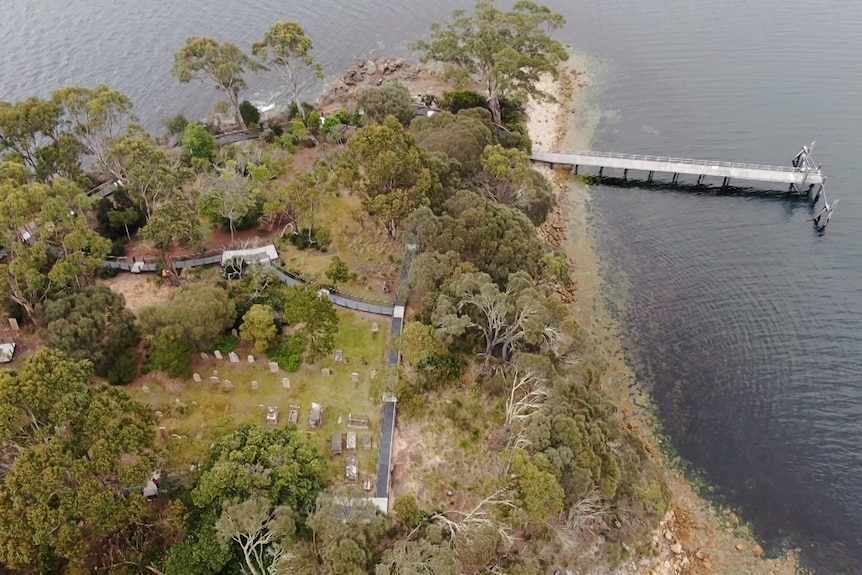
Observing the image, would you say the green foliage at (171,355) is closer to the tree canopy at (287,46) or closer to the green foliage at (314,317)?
the green foliage at (314,317)

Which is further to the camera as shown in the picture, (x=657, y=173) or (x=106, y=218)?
(x=657, y=173)

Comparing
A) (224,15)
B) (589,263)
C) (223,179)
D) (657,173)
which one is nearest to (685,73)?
(657,173)

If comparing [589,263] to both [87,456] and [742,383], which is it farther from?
[87,456]

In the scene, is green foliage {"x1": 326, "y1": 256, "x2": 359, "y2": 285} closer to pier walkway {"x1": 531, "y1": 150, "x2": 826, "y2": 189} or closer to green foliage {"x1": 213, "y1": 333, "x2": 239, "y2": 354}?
green foliage {"x1": 213, "y1": 333, "x2": 239, "y2": 354}

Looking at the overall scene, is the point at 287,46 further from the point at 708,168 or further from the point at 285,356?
the point at 708,168

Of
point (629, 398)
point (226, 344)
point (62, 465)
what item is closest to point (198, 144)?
point (226, 344)

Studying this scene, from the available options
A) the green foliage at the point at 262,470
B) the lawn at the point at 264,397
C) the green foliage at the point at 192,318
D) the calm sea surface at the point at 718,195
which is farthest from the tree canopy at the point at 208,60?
the green foliage at the point at 262,470
